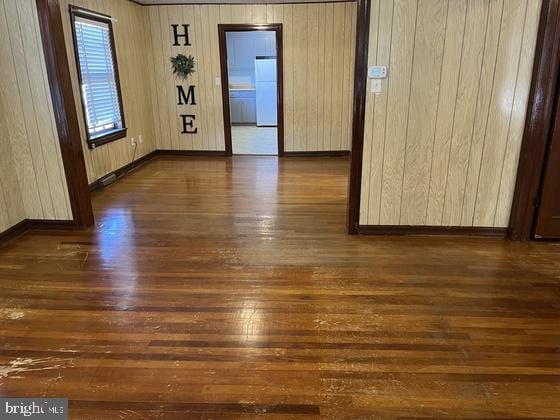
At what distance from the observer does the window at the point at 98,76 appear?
4688mm

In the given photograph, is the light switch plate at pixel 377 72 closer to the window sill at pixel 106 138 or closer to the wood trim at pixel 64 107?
the wood trim at pixel 64 107

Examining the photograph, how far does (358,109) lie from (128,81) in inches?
157

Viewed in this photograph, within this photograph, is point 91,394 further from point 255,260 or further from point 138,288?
point 255,260

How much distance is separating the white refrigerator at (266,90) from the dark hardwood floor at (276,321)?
676 centimetres

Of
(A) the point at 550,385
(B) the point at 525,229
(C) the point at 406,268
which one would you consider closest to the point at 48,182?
(C) the point at 406,268

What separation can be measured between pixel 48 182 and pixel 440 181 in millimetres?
3384

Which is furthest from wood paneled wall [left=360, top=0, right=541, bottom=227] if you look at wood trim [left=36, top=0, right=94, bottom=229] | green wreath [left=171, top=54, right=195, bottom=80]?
green wreath [left=171, top=54, right=195, bottom=80]

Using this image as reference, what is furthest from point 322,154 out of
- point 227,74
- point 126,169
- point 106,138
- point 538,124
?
A: point 538,124

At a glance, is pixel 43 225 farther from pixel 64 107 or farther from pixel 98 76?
pixel 98 76

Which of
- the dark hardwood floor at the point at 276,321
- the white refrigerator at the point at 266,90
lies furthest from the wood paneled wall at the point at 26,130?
the white refrigerator at the point at 266,90

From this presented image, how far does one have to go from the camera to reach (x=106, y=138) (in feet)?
17.0

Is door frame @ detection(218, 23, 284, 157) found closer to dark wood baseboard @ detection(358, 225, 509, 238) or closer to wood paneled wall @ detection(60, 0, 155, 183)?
wood paneled wall @ detection(60, 0, 155, 183)

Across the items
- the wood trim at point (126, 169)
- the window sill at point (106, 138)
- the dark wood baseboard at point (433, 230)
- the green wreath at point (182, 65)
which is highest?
the green wreath at point (182, 65)

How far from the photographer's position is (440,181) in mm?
3428
